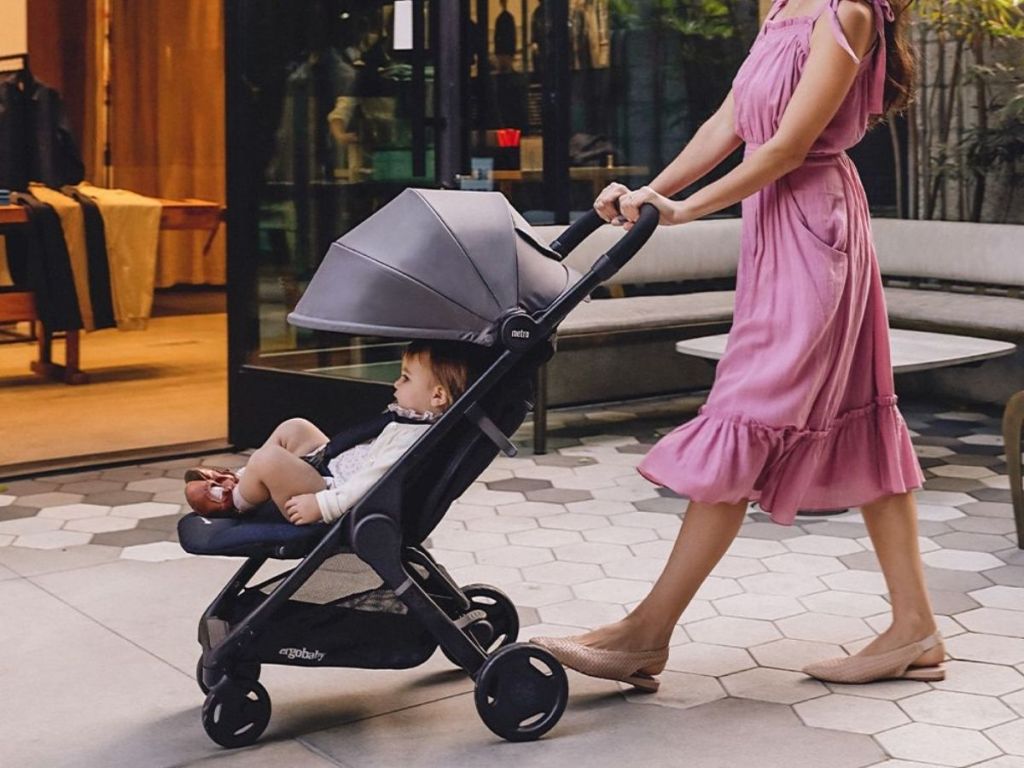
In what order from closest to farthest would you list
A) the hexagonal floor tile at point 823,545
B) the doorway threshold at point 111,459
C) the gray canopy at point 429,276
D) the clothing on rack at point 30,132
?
the gray canopy at point 429,276
the hexagonal floor tile at point 823,545
the doorway threshold at point 111,459
the clothing on rack at point 30,132

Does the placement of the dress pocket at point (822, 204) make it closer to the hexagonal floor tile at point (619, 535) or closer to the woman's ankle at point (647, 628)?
the woman's ankle at point (647, 628)

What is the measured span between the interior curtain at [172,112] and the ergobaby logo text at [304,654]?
8.99 m

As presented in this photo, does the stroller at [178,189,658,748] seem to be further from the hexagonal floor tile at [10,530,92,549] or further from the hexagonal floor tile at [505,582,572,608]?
the hexagonal floor tile at [10,530,92,549]

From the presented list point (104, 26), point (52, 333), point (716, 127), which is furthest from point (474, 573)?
point (104, 26)

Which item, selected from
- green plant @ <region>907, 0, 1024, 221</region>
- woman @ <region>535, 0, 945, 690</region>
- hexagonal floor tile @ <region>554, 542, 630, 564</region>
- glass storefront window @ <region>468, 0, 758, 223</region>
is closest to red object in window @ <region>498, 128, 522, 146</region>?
glass storefront window @ <region>468, 0, 758, 223</region>

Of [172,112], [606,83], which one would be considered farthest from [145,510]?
[172,112]

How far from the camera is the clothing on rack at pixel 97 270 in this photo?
780 centimetres

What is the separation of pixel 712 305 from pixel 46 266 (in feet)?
10.6

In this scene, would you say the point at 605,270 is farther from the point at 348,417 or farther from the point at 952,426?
the point at 952,426

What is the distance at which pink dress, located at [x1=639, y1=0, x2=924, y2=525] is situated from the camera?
327 centimetres

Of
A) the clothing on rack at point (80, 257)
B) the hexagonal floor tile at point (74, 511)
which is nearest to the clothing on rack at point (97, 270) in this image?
the clothing on rack at point (80, 257)

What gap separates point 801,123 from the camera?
3.19 m

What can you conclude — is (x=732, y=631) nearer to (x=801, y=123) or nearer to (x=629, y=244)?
(x=629, y=244)

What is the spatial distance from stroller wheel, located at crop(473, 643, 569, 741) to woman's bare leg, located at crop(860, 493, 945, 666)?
31.9 inches
